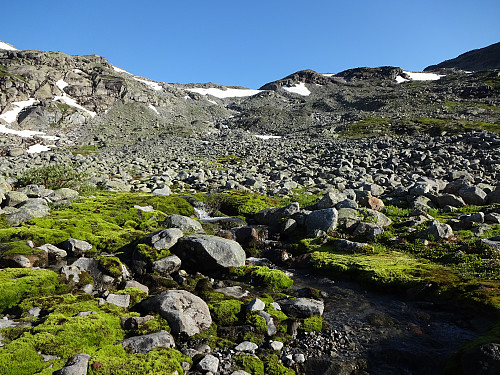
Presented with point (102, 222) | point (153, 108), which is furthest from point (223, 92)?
point (102, 222)

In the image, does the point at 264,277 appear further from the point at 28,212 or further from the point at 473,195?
the point at 473,195

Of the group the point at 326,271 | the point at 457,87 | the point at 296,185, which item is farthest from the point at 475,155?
the point at 457,87

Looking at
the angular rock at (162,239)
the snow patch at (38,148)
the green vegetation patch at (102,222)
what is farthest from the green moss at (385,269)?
the snow patch at (38,148)

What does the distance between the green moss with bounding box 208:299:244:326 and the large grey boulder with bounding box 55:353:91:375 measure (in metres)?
3.57

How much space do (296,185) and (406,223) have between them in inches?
551

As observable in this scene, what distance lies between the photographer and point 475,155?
3572 cm

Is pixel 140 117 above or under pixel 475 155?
above

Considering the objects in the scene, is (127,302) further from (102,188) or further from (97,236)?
(102,188)

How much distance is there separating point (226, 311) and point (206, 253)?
381 centimetres

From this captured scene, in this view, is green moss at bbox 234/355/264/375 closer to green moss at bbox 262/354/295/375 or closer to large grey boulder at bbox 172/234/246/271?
green moss at bbox 262/354/295/375

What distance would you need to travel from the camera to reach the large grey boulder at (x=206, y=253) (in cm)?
1255

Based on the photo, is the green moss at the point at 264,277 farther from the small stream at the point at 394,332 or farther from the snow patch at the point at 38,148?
the snow patch at the point at 38,148

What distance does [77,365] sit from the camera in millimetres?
5863

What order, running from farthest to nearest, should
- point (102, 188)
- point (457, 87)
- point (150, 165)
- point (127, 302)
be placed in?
point (457, 87) → point (150, 165) → point (102, 188) → point (127, 302)
